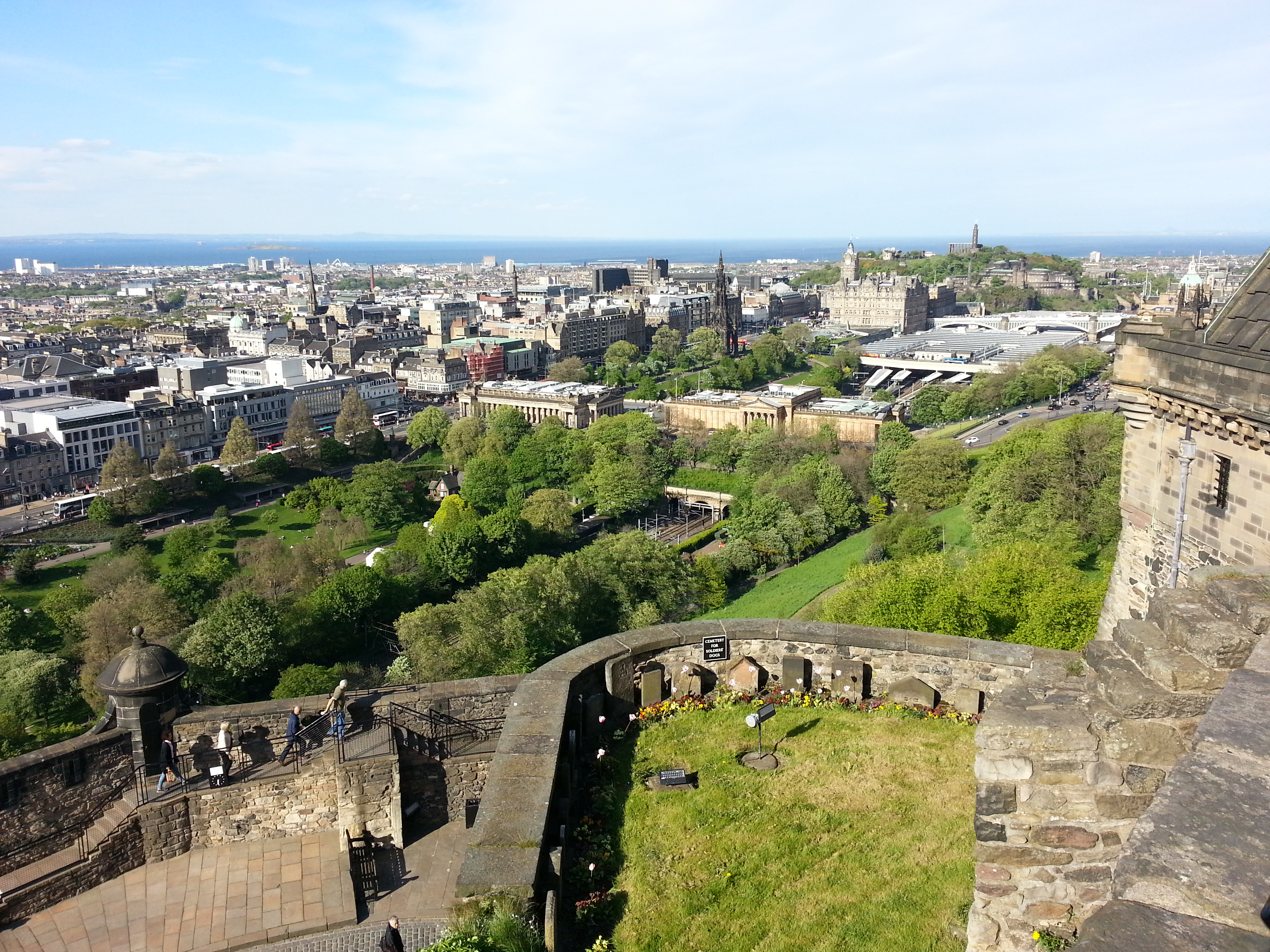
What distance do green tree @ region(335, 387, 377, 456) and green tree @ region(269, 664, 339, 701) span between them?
2230 inches

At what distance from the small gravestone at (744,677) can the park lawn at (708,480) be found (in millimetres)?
65024

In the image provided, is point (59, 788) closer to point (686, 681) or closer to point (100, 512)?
point (686, 681)

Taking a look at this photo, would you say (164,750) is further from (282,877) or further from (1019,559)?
(1019,559)

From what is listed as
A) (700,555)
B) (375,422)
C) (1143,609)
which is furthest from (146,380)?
(1143,609)

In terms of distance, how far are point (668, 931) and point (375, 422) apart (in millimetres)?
111407

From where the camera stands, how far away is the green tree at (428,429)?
3733 inches

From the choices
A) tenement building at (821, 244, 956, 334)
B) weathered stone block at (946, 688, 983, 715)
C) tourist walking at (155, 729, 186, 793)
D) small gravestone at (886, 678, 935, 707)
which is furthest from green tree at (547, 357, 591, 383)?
weathered stone block at (946, 688, 983, 715)

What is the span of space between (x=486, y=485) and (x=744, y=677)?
64801 mm

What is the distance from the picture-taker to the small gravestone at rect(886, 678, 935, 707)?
368 inches

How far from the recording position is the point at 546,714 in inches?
338

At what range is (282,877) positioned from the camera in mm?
10867

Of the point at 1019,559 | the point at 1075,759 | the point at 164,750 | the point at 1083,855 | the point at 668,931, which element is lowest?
the point at 1019,559

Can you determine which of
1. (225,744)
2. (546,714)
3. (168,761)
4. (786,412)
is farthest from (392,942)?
(786,412)

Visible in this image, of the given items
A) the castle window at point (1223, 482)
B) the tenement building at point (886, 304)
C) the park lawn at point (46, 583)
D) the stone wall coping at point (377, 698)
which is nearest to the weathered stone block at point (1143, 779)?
the castle window at point (1223, 482)
